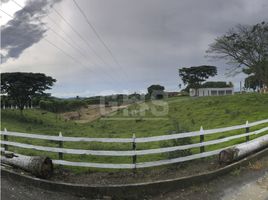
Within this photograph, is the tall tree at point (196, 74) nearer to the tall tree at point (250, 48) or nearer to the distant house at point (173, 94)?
the distant house at point (173, 94)

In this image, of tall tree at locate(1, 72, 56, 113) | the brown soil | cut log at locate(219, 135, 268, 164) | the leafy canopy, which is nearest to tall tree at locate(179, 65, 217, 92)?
the leafy canopy

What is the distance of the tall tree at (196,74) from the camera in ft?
267

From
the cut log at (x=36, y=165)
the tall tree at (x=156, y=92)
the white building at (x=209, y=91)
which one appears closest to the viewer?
the cut log at (x=36, y=165)

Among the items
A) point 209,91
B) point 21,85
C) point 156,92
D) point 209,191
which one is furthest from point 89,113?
point 209,191

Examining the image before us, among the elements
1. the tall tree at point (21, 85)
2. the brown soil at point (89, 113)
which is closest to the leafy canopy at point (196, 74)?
the brown soil at point (89, 113)

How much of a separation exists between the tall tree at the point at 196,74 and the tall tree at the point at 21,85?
4710cm

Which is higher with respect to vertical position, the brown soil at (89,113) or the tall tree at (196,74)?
the tall tree at (196,74)

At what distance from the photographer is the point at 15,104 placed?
4178cm

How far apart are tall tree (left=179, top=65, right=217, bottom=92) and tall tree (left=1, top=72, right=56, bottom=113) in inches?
1854

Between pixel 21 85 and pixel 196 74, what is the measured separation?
50.6m

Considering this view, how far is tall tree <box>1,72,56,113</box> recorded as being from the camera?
39.6 m

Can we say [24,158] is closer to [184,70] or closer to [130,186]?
[130,186]

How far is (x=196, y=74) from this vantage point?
82.8 metres

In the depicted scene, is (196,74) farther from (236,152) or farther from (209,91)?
(236,152)
